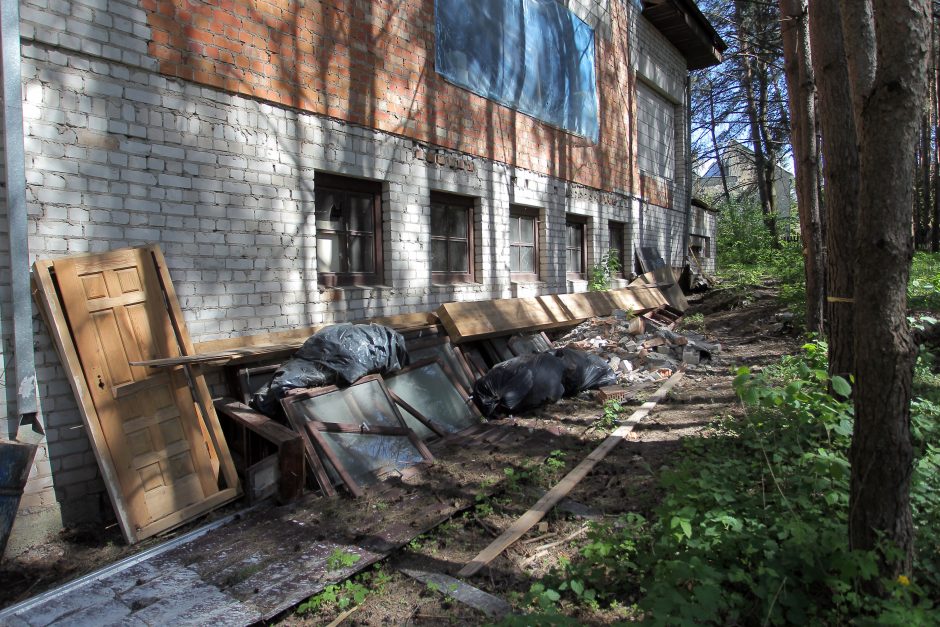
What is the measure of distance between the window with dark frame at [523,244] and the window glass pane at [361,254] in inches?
112

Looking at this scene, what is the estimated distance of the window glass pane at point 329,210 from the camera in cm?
596

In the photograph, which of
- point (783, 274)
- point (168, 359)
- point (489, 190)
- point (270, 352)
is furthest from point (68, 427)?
point (783, 274)

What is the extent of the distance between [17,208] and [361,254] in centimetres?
326

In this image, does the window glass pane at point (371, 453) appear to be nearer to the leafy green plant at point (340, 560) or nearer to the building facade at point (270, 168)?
the leafy green plant at point (340, 560)

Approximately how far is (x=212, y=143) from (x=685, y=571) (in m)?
4.55

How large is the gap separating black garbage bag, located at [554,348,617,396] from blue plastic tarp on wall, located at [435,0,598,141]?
3742 mm

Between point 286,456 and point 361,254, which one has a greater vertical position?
point 361,254

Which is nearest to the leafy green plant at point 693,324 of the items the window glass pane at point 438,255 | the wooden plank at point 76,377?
the window glass pane at point 438,255

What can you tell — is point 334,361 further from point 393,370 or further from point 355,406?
point 393,370

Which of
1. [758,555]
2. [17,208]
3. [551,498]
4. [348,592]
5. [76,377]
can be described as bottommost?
[348,592]

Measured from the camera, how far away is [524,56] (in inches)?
346

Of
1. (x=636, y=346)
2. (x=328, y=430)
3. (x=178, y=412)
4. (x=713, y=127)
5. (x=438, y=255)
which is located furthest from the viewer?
(x=713, y=127)

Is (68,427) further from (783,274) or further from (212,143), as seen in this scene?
(783,274)

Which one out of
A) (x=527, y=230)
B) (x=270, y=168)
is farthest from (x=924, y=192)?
(x=270, y=168)
